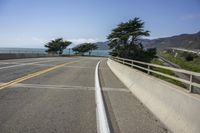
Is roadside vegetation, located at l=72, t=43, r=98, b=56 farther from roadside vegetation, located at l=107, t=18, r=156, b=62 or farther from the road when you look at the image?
the road

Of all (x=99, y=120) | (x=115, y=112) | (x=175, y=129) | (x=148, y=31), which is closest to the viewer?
(x=175, y=129)

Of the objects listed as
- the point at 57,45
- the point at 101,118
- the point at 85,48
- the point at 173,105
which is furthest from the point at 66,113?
the point at 85,48

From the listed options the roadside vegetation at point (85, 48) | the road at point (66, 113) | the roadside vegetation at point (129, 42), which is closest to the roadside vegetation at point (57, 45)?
the roadside vegetation at point (85, 48)

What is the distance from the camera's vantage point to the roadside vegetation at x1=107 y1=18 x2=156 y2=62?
6775 centimetres

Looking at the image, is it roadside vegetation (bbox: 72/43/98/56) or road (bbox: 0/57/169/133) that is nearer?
road (bbox: 0/57/169/133)

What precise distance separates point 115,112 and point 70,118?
1474 mm

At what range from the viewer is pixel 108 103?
32.1ft

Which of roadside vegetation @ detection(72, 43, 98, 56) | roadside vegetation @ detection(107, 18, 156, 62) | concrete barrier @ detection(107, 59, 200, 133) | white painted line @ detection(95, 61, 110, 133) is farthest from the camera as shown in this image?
roadside vegetation @ detection(72, 43, 98, 56)

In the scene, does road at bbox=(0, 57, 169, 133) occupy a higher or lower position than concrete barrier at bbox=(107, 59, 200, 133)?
lower

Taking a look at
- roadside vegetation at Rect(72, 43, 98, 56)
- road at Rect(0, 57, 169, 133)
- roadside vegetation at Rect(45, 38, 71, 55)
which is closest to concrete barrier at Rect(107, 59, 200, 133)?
road at Rect(0, 57, 169, 133)

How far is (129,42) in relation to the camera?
7281 cm

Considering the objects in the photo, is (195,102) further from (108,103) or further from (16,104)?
(16,104)

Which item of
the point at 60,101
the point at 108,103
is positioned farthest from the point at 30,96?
the point at 108,103

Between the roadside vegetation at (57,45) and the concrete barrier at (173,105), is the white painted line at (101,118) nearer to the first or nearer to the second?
the concrete barrier at (173,105)
